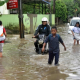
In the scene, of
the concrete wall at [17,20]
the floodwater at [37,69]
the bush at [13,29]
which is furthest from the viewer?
the concrete wall at [17,20]

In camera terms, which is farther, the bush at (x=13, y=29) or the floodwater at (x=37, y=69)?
the bush at (x=13, y=29)

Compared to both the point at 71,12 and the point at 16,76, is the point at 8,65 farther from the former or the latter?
the point at 71,12

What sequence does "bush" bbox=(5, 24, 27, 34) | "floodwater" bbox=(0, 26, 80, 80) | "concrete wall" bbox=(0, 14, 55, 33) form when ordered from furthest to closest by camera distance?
"concrete wall" bbox=(0, 14, 55, 33) < "bush" bbox=(5, 24, 27, 34) < "floodwater" bbox=(0, 26, 80, 80)

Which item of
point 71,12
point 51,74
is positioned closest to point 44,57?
point 51,74

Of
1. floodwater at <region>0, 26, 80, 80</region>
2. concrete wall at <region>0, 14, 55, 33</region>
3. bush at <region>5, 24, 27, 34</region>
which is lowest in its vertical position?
floodwater at <region>0, 26, 80, 80</region>

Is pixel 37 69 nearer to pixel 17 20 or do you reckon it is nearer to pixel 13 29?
pixel 13 29

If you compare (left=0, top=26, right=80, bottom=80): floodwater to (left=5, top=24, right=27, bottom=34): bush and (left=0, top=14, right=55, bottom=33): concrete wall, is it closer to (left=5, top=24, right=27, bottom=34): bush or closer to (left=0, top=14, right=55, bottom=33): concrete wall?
(left=5, top=24, right=27, bottom=34): bush

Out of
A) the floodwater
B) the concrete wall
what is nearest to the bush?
the concrete wall

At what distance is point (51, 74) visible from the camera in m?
6.22

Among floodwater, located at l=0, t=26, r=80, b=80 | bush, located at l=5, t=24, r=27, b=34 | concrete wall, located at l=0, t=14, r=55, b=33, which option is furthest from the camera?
concrete wall, located at l=0, t=14, r=55, b=33

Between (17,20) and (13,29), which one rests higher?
(17,20)

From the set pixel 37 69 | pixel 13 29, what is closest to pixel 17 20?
pixel 13 29

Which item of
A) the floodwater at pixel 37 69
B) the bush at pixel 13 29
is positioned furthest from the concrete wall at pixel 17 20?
the floodwater at pixel 37 69

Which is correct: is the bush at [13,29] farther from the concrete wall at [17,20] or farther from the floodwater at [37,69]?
the floodwater at [37,69]
